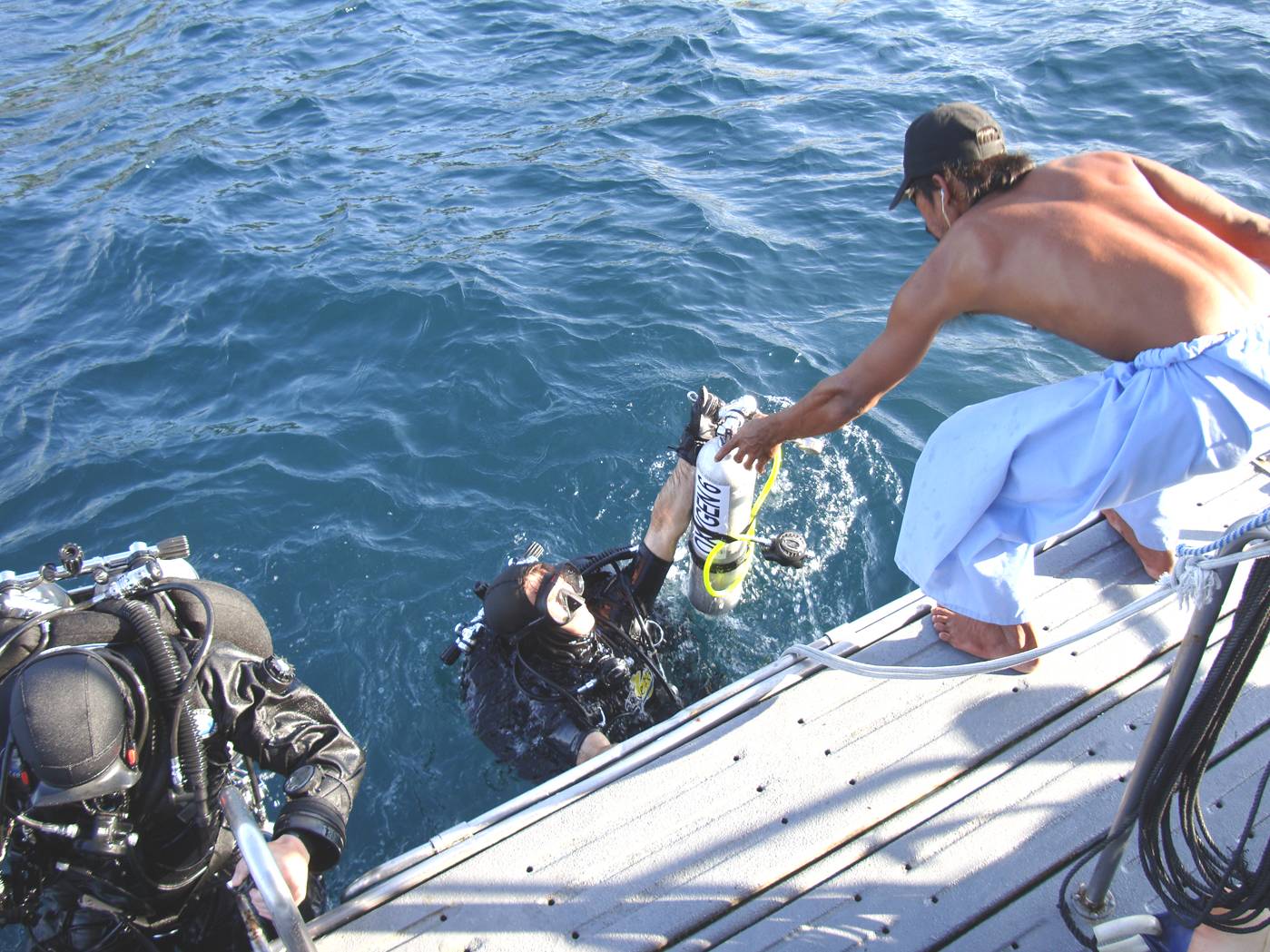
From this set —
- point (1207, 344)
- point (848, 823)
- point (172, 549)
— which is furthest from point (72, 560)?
point (1207, 344)

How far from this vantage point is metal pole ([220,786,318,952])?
1.87 metres

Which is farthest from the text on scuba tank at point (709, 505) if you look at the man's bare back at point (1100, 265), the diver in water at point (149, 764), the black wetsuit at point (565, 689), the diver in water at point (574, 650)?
the diver in water at point (149, 764)

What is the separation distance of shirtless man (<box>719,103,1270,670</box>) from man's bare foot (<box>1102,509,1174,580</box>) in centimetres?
83

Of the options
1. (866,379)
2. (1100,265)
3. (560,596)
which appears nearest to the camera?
(1100,265)

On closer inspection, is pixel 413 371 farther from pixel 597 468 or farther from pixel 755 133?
pixel 755 133

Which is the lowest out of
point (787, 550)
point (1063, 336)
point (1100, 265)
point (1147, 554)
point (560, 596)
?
point (560, 596)

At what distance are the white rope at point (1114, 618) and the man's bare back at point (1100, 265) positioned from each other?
2.37ft

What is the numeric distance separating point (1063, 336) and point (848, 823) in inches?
62.4

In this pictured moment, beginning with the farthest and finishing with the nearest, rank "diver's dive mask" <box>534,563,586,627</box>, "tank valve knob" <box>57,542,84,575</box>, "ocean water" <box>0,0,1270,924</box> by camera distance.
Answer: "ocean water" <box>0,0,1270,924</box>, "diver's dive mask" <box>534,563,586,627</box>, "tank valve knob" <box>57,542,84,575</box>

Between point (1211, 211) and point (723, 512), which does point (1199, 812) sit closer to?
point (1211, 211)

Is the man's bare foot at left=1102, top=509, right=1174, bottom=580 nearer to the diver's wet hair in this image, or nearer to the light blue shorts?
the light blue shorts

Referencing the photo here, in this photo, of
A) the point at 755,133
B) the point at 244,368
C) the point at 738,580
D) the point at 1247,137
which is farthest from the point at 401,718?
the point at 1247,137

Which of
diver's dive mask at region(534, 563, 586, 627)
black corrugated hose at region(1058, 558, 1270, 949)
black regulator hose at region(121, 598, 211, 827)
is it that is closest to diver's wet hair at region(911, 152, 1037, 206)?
black corrugated hose at region(1058, 558, 1270, 949)

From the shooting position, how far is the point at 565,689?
383 cm
